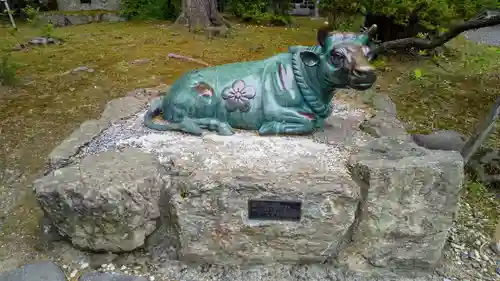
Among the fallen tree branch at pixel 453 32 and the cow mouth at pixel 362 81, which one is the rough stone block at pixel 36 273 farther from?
the fallen tree branch at pixel 453 32

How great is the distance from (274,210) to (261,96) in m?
0.93

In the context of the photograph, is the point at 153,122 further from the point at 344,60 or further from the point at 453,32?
the point at 453,32

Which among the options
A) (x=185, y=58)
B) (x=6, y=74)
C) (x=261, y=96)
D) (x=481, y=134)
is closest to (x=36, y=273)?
(x=261, y=96)

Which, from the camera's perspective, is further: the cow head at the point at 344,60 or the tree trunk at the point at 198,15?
the tree trunk at the point at 198,15

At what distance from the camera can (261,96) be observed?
3320 mm

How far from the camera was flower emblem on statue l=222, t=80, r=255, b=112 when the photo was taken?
130 inches

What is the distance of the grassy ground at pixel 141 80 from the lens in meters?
5.07

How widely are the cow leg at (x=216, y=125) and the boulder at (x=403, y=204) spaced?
3.19ft

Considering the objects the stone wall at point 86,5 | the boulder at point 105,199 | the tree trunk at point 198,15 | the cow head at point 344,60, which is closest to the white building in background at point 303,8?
the tree trunk at point 198,15

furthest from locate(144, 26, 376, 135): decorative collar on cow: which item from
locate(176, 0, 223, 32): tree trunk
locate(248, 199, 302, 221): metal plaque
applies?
locate(176, 0, 223, 32): tree trunk

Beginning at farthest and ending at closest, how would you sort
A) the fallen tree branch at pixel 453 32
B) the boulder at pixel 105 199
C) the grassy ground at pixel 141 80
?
1. the grassy ground at pixel 141 80
2. the fallen tree branch at pixel 453 32
3. the boulder at pixel 105 199

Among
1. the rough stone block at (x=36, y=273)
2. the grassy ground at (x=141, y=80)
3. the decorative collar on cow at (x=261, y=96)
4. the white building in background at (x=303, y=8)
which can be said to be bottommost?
the rough stone block at (x=36, y=273)

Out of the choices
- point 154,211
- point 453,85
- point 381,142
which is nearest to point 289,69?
point 381,142

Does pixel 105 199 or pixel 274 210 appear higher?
pixel 105 199
